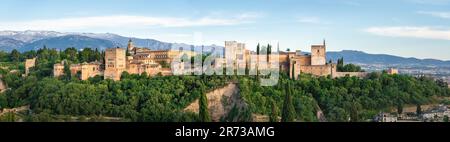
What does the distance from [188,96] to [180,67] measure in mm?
2271

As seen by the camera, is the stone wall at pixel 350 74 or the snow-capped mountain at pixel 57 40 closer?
the stone wall at pixel 350 74

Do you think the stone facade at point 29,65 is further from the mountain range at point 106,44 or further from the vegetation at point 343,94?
the vegetation at point 343,94

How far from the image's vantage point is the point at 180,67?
1975 centimetres

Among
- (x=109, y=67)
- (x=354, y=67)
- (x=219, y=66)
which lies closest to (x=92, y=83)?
(x=109, y=67)

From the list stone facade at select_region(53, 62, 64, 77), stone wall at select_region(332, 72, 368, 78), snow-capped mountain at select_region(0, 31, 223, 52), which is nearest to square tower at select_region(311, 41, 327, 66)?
stone wall at select_region(332, 72, 368, 78)

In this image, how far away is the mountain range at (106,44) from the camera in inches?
984

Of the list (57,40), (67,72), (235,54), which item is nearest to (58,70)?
(67,72)

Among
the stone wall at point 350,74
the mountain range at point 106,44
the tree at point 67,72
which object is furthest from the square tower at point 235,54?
the tree at point 67,72

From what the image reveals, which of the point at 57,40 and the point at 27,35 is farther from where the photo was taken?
the point at 57,40

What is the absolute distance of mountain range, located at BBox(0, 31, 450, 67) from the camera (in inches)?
984

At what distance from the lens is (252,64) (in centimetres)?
1950

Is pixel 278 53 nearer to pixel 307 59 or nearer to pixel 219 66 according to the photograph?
pixel 307 59

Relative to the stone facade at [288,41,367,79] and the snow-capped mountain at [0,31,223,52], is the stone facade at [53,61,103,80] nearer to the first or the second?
the snow-capped mountain at [0,31,223,52]

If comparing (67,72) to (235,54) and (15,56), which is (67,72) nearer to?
(235,54)
